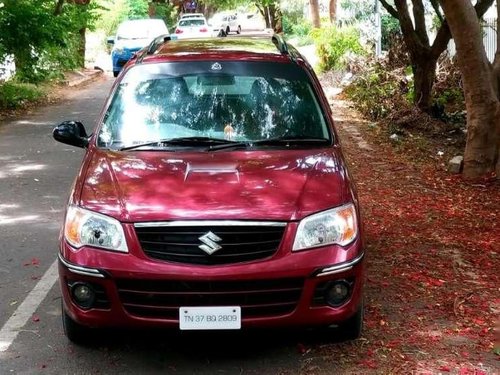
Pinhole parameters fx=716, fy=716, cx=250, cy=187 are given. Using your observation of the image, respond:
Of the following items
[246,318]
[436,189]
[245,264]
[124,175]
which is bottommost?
[436,189]

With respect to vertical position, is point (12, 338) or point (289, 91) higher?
point (289, 91)

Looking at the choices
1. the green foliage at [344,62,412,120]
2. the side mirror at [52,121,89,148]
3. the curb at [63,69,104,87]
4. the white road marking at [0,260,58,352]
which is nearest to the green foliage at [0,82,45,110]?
the curb at [63,69,104,87]

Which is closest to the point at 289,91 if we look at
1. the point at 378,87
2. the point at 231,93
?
the point at 231,93

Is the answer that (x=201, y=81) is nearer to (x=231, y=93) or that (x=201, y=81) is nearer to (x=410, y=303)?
(x=231, y=93)

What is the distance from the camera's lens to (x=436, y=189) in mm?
8492

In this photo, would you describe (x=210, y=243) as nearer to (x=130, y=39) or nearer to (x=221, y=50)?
(x=221, y=50)

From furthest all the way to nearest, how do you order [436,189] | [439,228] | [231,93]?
[436,189], [439,228], [231,93]

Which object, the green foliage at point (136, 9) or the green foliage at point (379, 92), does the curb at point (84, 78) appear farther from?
the green foliage at point (136, 9)

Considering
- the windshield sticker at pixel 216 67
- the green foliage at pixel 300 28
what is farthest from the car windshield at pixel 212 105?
the green foliage at pixel 300 28

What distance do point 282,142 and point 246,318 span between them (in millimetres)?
1436

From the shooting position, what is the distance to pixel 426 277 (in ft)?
18.6

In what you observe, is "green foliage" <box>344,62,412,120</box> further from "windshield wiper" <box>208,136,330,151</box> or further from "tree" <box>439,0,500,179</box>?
"windshield wiper" <box>208,136,330,151</box>

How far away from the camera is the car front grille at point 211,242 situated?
12.7ft

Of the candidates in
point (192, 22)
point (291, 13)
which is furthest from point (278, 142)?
point (291, 13)
